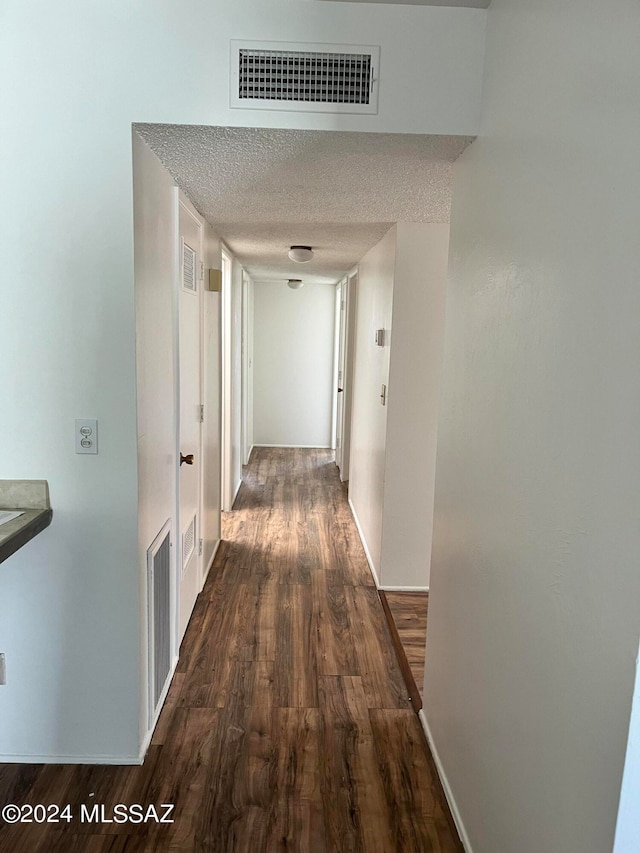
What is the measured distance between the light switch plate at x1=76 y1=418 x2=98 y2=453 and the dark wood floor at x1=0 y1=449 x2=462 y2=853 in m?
1.13

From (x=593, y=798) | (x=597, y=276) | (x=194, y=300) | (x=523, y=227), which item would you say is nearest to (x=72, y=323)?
(x=194, y=300)

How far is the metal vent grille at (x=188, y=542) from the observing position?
295 cm

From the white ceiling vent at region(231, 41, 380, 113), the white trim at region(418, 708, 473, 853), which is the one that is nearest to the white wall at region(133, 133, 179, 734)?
the white ceiling vent at region(231, 41, 380, 113)

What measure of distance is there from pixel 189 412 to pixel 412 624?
1.63 metres

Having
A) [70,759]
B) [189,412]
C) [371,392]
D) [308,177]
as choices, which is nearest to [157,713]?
[70,759]

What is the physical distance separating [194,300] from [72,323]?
117cm

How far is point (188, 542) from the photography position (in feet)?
10.1

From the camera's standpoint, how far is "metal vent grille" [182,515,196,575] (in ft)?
9.69

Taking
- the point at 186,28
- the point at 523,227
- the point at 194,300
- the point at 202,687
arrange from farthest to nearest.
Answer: the point at 194,300 → the point at 202,687 → the point at 186,28 → the point at 523,227

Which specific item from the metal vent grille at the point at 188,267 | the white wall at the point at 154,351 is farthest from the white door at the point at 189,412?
the white wall at the point at 154,351

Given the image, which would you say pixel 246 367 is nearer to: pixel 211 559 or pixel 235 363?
pixel 235 363

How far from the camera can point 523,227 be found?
4.73 feet

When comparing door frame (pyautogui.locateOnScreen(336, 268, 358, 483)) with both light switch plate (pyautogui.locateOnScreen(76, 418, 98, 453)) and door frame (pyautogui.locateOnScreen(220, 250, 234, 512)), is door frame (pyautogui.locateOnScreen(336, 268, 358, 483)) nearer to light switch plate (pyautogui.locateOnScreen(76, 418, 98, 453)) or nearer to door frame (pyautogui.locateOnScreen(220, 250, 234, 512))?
door frame (pyautogui.locateOnScreen(220, 250, 234, 512))

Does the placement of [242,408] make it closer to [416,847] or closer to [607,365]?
[416,847]
